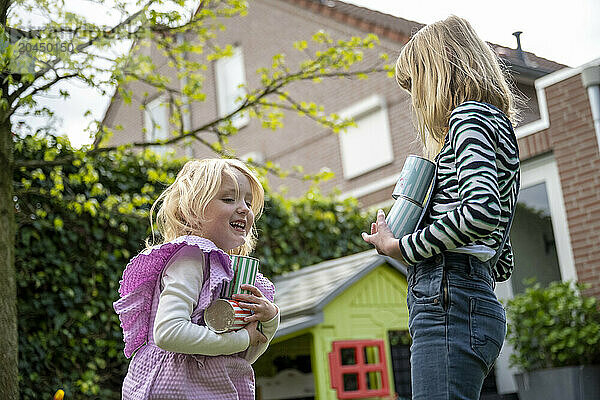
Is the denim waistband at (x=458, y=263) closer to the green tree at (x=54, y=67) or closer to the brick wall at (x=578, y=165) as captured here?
the green tree at (x=54, y=67)

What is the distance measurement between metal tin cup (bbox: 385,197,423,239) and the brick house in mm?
1327

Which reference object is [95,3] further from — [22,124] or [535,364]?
[535,364]

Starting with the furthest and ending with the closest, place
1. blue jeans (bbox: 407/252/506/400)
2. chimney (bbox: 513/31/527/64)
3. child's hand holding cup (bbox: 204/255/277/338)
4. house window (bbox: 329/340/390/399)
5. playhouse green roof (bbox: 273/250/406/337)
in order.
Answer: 1. chimney (bbox: 513/31/527/64)
2. house window (bbox: 329/340/390/399)
3. playhouse green roof (bbox: 273/250/406/337)
4. child's hand holding cup (bbox: 204/255/277/338)
5. blue jeans (bbox: 407/252/506/400)

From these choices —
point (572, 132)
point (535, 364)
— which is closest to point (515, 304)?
point (535, 364)

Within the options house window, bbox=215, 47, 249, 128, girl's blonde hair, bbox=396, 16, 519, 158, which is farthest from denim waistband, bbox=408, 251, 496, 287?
house window, bbox=215, 47, 249, 128

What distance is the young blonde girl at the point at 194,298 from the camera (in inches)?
77.0

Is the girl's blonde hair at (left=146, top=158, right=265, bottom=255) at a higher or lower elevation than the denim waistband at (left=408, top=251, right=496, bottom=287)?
higher

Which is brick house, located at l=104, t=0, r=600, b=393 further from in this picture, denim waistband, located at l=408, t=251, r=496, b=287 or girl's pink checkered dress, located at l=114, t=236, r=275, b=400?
girl's pink checkered dress, located at l=114, t=236, r=275, b=400

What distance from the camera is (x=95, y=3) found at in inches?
178

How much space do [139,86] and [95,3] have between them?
1177 centimetres

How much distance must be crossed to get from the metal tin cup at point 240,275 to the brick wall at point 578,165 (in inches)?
230

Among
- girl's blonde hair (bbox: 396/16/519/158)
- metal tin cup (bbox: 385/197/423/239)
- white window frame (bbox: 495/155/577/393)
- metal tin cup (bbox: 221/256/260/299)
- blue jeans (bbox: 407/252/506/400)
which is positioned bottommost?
blue jeans (bbox: 407/252/506/400)

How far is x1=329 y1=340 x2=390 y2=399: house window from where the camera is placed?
17.2 feet

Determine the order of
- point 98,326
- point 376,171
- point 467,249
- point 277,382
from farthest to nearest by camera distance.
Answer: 1. point 376,171
2. point 277,382
3. point 98,326
4. point 467,249
